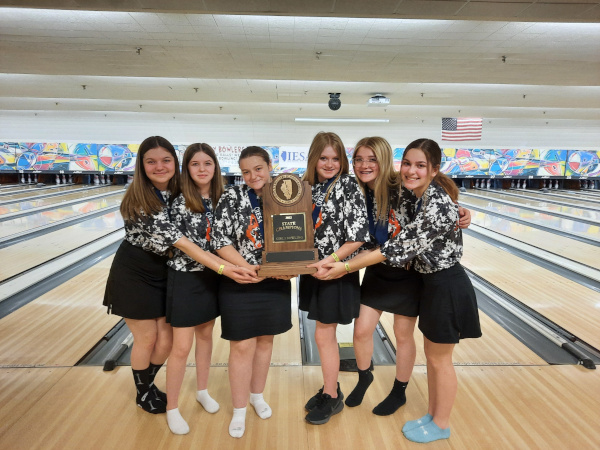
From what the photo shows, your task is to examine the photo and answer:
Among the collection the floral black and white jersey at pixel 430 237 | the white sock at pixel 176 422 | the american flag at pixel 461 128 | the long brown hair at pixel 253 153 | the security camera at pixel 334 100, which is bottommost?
the white sock at pixel 176 422

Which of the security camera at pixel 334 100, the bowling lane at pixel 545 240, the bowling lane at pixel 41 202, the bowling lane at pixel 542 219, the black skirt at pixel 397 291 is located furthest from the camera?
the bowling lane at pixel 41 202

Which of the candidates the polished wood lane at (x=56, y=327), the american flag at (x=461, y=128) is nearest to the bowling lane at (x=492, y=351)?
the polished wood lane at (x=56, y=327)

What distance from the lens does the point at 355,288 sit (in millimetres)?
1680

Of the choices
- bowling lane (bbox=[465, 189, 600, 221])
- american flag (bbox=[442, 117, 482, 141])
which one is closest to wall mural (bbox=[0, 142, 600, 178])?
bowling lane (bbox=[465, 189, 600, 221])

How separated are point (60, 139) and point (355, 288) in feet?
44.8

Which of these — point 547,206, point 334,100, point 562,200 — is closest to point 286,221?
point 334,100

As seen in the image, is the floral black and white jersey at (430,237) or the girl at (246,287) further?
the girl at (246,287)

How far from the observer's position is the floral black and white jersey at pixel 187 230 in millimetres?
1589

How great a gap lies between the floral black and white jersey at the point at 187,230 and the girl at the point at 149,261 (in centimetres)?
5

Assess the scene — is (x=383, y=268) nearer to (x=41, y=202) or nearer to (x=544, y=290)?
(x=544, y=290)

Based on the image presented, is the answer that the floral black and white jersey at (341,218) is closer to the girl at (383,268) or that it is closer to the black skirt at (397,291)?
the girl at (383,268)

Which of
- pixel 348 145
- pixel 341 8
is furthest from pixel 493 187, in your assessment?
pixel 341 8

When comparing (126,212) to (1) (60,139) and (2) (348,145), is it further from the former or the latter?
(1) (60,139)

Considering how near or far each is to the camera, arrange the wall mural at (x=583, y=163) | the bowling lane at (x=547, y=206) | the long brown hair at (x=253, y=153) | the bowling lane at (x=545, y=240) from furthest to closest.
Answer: the wall mural at (x=583, y=163)
the bowling lane at (x=547, y=206)
the bowling lane at (x=545, y=240)
the long brown hair at (x=253, y=153)
